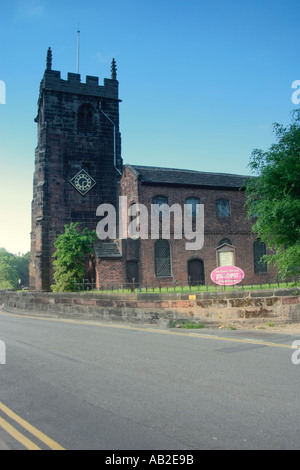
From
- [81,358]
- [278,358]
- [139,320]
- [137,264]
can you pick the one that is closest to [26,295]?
[137,264]

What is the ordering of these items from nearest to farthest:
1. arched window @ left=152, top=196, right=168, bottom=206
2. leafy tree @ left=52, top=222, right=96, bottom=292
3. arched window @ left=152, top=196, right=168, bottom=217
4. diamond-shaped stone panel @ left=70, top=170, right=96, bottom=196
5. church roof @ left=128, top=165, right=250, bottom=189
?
leafy tree @ left=52, top=222, right=96, bottom=292
arched window @ left=152, top=196, right=168, bottom=217
arched window @ left=152, top=196, right=168, bottom=206
church roof @ left=128, top=165, right=250, bottom=189
diamond-shaped stone panel @ left=70, top=170, right=96, bottom=196

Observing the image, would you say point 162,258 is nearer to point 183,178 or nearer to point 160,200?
point 160,200

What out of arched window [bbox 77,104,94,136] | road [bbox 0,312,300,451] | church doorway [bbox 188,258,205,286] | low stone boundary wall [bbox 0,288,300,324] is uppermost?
arched window [bbox 77,104,94,136]

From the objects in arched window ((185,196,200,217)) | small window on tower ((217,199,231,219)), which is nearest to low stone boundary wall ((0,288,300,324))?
arched window ((185,196,200,217))

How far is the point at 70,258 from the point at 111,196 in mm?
7705

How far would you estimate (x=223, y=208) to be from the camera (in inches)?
1155

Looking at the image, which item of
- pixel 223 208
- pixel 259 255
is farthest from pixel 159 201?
pixel 259 255

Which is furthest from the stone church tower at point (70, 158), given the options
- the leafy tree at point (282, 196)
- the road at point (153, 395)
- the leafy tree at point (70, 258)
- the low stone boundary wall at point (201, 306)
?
the road at point (153, 395)

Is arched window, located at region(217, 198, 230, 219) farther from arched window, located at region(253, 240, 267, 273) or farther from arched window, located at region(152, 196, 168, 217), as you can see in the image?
arched window, located at region(152, 196, 168, 217)

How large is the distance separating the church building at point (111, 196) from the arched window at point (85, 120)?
81 millimetres

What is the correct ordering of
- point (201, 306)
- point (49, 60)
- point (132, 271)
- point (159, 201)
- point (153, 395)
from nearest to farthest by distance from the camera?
point (153, 395)
point (201, 306)
point (132, 271)
point (159, 201)
point (49, 60)

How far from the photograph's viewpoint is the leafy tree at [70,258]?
81.3 ft

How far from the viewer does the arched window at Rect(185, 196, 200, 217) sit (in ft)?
92.3

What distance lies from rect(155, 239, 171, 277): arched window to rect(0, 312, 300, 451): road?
17.2m
